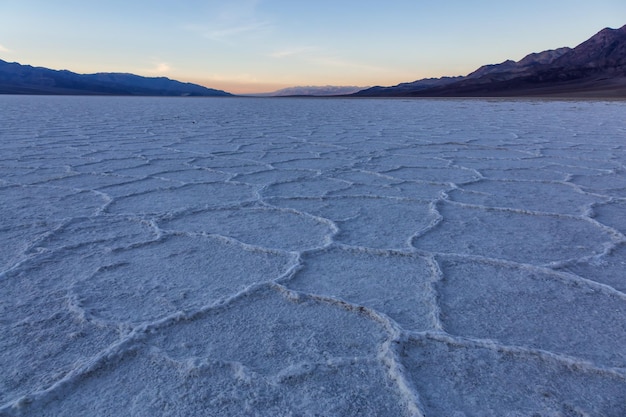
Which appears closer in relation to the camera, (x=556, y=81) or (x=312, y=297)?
(x=312, y=297)

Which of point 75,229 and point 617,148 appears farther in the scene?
point 617,148

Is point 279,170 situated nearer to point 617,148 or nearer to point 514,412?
point 514,412

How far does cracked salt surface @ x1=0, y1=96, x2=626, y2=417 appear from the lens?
0.75 metres

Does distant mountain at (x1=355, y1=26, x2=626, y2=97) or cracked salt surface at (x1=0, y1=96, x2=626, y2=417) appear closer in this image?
cracked salt surface at (x1=0, y1=96, x2=626, y2=417)

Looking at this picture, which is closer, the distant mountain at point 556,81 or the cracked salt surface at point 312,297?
the cracked salt surface at point 312,297

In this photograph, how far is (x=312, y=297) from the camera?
108 cm

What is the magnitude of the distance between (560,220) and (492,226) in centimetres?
26

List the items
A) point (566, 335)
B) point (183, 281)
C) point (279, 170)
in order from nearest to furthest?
1. point (566, 335)
2. point (183, 281)
3. point (279, 170)

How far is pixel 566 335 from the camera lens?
92cm

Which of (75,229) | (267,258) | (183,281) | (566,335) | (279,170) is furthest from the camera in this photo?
(279,170)

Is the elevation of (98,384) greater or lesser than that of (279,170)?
greater

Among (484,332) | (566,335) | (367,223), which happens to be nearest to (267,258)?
(367,223)

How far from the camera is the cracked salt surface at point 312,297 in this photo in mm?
752

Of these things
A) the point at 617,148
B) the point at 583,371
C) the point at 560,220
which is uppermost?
the point at 583,371
